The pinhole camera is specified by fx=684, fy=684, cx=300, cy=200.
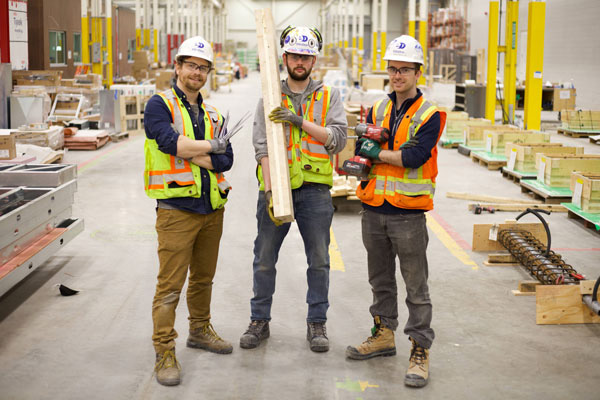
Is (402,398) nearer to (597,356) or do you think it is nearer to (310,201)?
(310,201)

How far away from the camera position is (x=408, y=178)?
13.3 feet

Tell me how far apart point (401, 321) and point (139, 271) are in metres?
2.68

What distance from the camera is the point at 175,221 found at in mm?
4035

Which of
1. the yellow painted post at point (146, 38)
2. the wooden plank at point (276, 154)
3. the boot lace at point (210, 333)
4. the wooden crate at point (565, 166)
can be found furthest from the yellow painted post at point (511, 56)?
the yellow painted post at point (146, 38)

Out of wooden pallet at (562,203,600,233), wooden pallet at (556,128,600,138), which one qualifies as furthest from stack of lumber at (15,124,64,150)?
wooden pallet at (556,128,600,138)

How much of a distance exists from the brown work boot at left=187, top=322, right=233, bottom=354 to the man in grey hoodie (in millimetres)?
461

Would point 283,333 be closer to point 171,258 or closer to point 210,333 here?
point 210,333

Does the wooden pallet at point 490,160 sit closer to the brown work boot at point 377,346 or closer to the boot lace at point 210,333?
the brown work boot at point 377,346

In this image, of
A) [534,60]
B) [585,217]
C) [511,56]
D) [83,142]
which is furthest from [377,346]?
[511,56]

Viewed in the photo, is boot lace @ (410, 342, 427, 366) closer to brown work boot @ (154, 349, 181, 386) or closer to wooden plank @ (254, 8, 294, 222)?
wooden plank @ (254, 8, 294, 222)

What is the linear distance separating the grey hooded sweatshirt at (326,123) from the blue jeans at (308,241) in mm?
280

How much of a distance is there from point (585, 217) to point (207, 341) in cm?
551

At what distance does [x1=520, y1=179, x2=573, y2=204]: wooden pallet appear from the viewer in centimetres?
951

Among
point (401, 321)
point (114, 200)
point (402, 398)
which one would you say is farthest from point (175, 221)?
point (114, 200)
